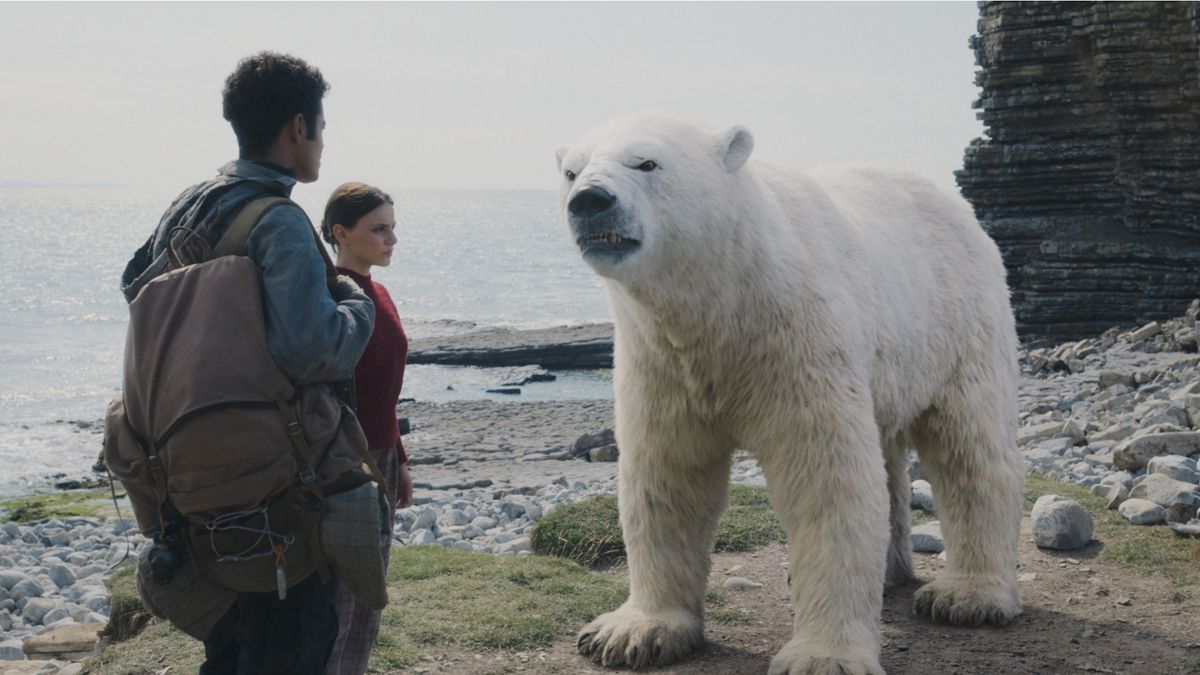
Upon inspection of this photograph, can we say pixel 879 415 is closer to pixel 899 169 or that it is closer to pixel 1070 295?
pixel 899 169

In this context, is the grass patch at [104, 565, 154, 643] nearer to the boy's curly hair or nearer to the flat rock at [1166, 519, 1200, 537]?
the boy's curly hair

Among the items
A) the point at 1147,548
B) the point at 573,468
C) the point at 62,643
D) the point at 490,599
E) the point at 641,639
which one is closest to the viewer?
the point at 641,639

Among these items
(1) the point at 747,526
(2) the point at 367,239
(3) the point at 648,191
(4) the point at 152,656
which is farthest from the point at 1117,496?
(4) the point at 152,656

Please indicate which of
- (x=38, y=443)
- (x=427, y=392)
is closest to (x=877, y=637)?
(x=38, y=443)

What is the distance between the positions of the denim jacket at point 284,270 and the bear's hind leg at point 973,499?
2.84m

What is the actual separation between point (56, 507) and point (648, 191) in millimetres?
11201

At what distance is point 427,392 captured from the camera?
24375 millimetres

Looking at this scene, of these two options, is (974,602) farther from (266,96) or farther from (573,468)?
(573,468)

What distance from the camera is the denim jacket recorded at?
2707 mm

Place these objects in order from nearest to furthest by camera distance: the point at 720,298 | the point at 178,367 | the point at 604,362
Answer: the point at 178,367 < the point at 720,298 < the point at 604,362

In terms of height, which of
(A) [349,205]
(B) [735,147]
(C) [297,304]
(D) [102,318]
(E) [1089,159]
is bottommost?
(D) [102,318]

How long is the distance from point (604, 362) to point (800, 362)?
82.3 ft

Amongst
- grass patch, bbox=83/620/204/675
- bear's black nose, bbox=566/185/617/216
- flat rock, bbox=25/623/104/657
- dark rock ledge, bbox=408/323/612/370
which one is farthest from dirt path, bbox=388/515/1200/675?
dark rock ledge, bbox=408/323/612/370

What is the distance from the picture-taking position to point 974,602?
476 centimetres
